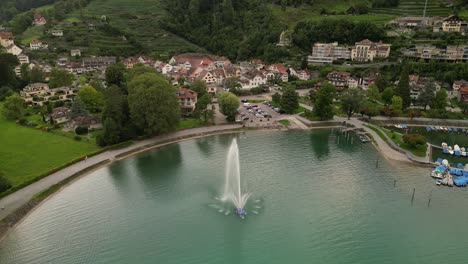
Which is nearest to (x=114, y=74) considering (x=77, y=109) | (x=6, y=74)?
(x=77, y=109)

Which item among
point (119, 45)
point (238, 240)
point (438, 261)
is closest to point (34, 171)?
point (238, 240)

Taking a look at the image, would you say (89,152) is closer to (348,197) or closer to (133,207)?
(133,207)

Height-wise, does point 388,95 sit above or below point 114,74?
below

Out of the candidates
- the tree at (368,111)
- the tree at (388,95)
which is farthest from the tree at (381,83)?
the tree at (368,111)

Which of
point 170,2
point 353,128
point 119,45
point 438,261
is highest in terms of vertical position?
point 170,2

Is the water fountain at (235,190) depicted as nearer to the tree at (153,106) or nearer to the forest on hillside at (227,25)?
the tree at (153,106)

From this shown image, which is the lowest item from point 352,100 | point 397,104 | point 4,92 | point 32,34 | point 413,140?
point 413,140

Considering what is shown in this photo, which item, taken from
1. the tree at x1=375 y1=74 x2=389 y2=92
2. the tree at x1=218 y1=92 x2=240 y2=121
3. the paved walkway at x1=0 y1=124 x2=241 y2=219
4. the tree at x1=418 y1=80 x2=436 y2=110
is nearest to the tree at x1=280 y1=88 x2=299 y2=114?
the tree at x1=218 y1=92 x2=240 y2=121

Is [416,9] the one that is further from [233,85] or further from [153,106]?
[153,106]
